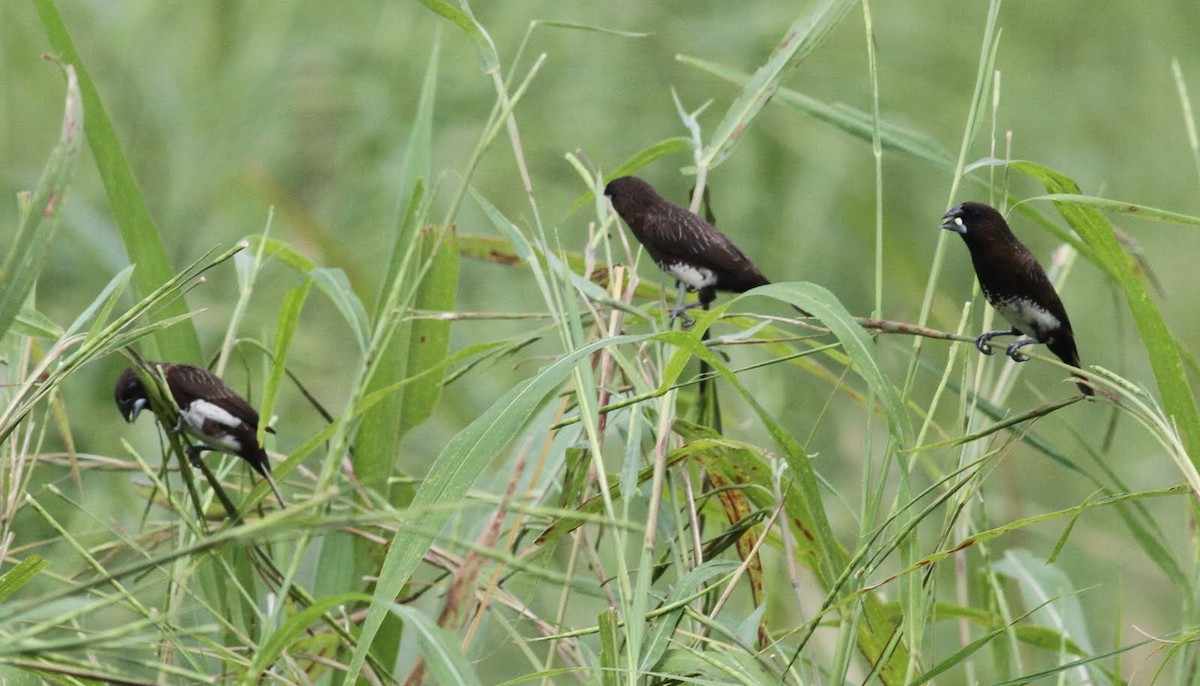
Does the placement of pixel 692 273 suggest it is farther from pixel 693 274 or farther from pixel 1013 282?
pixel 1013 282

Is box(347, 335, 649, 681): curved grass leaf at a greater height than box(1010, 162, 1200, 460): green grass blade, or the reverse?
box(1010, 162, 1200, 460): green grass blade

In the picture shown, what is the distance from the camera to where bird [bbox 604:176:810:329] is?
1.45m

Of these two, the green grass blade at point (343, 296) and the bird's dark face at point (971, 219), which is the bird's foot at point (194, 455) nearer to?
the green grass blade at point (343, 296)

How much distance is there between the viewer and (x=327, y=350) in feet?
11.5

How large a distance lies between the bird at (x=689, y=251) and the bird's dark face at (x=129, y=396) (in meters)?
0.53

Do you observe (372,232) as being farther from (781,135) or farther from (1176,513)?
(1176,513)

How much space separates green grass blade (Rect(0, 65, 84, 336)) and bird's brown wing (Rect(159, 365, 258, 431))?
400 mm

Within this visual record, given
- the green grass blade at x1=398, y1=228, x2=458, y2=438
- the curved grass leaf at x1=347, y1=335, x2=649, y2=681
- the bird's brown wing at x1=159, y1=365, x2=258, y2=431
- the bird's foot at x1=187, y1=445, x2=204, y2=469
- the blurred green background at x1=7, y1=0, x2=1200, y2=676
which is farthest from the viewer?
the blurred green background at x1=7, y1=0, x2=1200, y2=676

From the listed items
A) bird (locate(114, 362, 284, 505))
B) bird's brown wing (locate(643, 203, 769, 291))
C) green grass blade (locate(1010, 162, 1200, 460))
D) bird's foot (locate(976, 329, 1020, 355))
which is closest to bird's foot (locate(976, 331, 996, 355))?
bird's foot (locate(976, 329, 1020, 355))

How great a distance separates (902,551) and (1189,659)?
0.95 ft

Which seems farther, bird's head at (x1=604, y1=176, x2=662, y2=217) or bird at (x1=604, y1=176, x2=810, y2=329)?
bird's head at (x1=604, y1=176, x2=662, y2=217)

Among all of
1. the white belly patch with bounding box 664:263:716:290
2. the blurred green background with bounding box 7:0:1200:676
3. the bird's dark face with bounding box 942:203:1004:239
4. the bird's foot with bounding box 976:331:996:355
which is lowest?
the blurred green background with bounding box 7:0:1200:676

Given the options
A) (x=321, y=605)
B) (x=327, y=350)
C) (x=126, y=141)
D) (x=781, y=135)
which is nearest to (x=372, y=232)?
(x=327, y=350)

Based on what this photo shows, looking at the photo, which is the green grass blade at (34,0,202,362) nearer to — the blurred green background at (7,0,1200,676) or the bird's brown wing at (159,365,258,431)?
the bird's brown wing at (159,365,258,431)
